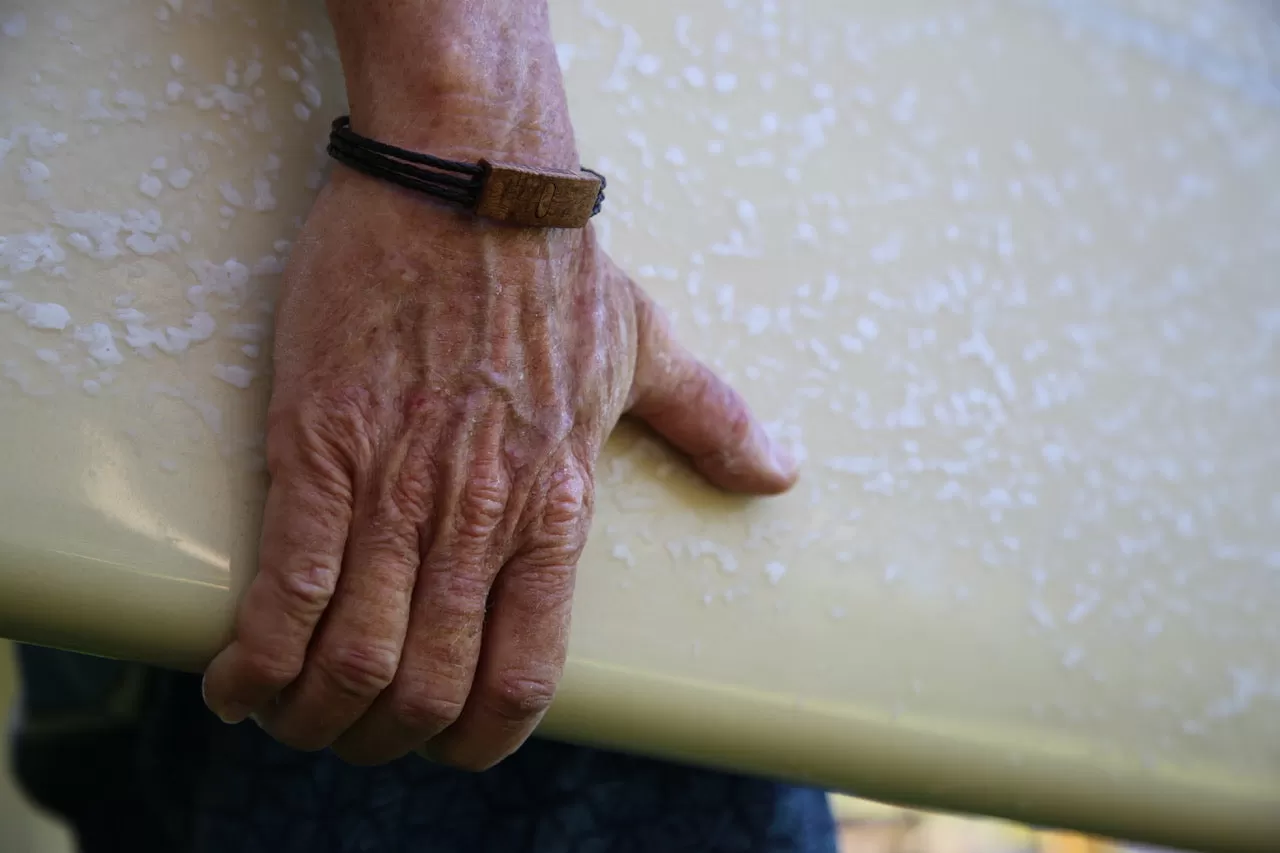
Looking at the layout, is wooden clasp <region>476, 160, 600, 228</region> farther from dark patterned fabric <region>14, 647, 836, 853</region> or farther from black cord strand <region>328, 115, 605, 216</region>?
dark patterned fabric <region>14, 647, 836, 853</region>

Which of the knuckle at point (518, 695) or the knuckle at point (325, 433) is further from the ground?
the knuckle at point (325, 433)

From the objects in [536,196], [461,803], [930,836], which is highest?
[536,196]

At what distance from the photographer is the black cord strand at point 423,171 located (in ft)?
1.19

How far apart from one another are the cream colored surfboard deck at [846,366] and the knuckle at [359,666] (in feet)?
0.14

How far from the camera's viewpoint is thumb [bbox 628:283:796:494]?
1.50ft

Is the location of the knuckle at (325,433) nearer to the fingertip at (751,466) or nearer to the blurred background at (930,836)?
the fingertip at (751,466)

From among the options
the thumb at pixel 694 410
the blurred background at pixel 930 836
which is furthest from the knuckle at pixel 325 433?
the blurred background at pixel 930 836

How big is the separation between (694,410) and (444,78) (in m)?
0.17

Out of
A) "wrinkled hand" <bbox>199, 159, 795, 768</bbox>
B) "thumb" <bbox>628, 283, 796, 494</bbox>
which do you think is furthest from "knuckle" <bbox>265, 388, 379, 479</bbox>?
"thumb" <bbox>628, 283, 796, 494</bbox>

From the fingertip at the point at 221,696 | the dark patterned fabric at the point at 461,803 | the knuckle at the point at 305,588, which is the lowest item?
the dark patterned fabric at the point at 461,803

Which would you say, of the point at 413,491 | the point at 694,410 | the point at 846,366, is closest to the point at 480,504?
the point at 413,491

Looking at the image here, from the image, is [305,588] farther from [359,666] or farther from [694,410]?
[694,410]

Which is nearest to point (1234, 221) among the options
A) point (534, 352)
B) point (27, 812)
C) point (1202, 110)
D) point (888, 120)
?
point (1202, 110)

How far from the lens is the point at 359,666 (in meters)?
0.35
